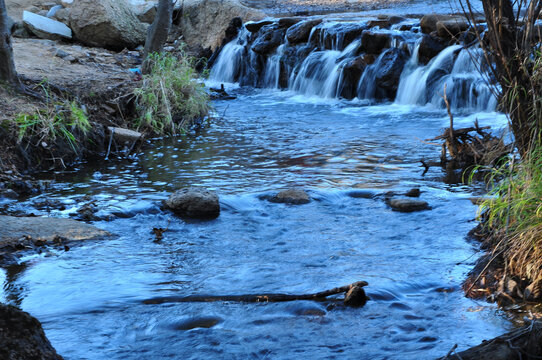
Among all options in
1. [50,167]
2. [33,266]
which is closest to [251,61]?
[50,167]

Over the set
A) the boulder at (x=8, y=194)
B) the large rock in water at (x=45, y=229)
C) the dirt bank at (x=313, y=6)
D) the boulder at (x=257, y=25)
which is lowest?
the boulder at (x=8, y=194)

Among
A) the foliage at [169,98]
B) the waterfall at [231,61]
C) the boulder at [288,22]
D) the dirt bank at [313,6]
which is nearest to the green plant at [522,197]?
the foliage at [169,98]

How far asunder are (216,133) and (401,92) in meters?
4.14

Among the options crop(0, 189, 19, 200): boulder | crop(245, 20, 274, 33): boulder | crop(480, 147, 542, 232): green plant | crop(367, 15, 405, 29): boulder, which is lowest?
crop(0, 189, 19, 200): boulder

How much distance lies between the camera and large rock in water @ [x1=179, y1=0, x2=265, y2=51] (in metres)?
18.8

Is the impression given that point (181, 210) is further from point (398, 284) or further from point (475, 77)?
point (475, 77)

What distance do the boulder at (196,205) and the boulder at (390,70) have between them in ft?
24.1

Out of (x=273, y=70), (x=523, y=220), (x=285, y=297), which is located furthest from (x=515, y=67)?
(x=273, y=70)

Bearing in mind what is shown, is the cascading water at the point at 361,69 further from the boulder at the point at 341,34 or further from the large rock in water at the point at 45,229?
the large rock in water at the point at 45,229

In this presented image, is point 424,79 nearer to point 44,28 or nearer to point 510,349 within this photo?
point 44,28

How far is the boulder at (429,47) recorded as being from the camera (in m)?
12.9

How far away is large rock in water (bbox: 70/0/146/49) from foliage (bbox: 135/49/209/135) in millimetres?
4837

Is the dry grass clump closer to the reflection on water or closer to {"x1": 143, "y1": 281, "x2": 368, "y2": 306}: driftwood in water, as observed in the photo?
the reflection on water

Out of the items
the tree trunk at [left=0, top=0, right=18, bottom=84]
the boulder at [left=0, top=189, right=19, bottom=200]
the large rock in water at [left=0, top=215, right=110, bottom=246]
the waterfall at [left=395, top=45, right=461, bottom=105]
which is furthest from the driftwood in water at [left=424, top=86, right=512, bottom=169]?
the tree trunk at [left=0, top=0, right=18, bottom=84]
